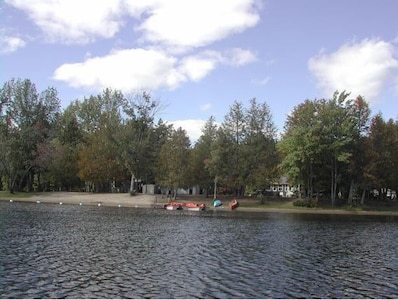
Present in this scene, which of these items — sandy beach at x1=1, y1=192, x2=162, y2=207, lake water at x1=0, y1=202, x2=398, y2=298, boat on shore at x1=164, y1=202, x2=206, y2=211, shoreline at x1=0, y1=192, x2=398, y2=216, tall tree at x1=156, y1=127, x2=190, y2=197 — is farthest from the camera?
tall tree at x1=156, y1=127, x2=190, y2=197

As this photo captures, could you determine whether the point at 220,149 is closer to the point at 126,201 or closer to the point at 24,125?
the point at 126,201

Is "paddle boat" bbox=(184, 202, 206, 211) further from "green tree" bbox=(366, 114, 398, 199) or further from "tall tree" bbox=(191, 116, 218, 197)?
"green tree" bbox=(366, 114, 398, 199)

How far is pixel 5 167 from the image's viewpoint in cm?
8688

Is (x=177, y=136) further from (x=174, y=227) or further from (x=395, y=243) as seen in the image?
(x=395, y=243)

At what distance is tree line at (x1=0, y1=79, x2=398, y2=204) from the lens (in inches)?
3167

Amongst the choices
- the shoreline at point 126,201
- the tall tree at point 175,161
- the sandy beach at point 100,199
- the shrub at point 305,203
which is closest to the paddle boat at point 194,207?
the shoreline at point 126,201

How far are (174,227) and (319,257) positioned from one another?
56.3ft

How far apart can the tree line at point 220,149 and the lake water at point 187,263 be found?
42.8 m

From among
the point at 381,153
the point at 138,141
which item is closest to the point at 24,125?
the point at 138,141

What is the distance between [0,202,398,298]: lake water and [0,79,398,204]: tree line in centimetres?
4276

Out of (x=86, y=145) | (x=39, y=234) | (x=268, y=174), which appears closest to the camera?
(x=39, y=234)

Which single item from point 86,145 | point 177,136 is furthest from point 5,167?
point 177,136

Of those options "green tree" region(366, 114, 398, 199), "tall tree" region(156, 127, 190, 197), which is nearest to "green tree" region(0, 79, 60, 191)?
"tall tree" region(156, 127, 190, 197)

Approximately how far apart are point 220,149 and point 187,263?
6030cm
